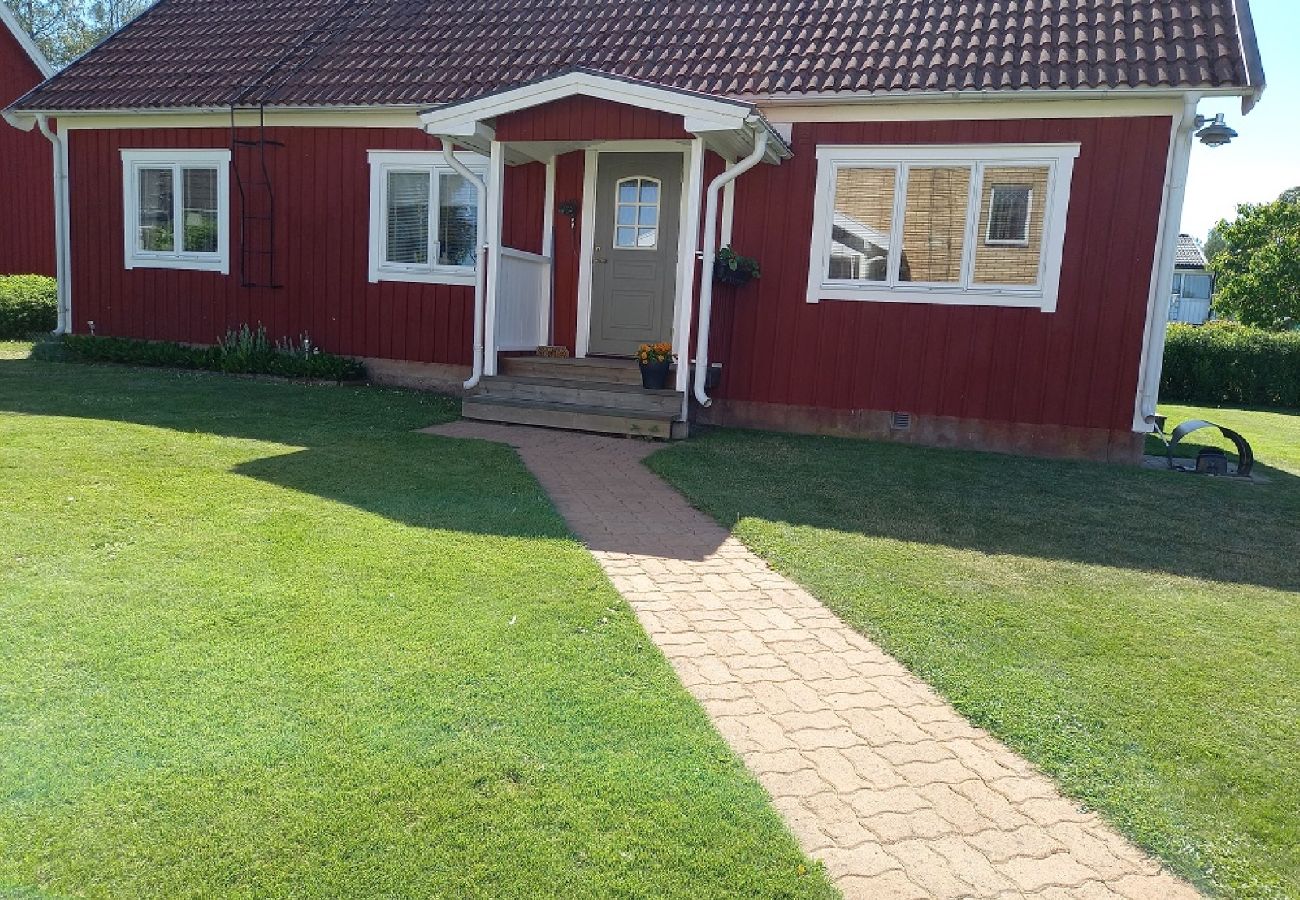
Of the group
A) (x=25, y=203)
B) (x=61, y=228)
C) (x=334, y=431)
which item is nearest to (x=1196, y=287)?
(x=25, y=203)

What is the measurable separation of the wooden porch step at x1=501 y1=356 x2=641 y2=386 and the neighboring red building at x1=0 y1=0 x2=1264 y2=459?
0.04 metres

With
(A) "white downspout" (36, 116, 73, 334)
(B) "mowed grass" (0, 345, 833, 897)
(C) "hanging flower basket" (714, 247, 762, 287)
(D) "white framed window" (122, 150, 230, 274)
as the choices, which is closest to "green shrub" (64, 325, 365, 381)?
(A) "white downspout" (36, 116, 73, 334)

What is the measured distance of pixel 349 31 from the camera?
12.0 m

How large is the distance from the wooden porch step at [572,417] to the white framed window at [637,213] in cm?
233

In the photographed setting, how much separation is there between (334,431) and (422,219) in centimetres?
388

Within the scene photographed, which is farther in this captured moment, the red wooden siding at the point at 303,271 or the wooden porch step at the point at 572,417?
the red wooden siding at the point at 303,271

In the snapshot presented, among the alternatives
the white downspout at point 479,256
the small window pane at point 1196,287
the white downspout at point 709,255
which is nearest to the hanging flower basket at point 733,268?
the white downspout at point 709,255

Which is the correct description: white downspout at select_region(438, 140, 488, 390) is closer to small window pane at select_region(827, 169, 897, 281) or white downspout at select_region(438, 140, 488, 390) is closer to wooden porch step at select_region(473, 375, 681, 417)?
wooden porch step at select_region(473, 375, 681, 417)

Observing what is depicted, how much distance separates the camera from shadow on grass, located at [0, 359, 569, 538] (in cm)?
580

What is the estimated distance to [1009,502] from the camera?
269 inches

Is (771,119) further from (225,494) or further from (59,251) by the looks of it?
(59,251)

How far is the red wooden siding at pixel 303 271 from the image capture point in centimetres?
1098

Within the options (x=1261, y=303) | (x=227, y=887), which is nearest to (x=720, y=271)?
(x=227, y=887)

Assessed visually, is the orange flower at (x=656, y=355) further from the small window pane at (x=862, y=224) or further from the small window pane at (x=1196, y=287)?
the small window pane at (x=1196, y=287)
